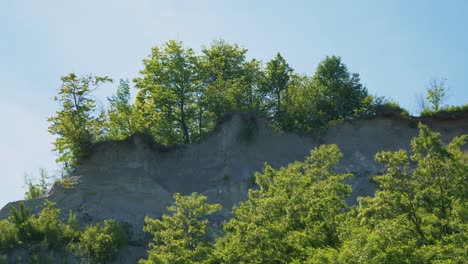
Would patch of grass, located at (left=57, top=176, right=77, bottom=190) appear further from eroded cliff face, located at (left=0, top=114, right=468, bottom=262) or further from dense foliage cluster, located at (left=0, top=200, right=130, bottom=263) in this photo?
dense foliage cluster, located at (left=0, top=200, right=130, bottom=263)

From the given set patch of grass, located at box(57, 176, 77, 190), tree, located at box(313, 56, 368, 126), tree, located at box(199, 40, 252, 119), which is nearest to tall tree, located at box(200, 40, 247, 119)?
tree, located at box(199, 40, 252, 119)

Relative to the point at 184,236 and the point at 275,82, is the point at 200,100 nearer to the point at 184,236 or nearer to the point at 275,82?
the point at 275,82

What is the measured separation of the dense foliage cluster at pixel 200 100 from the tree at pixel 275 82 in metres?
0.07

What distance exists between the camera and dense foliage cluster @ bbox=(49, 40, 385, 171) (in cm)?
4466

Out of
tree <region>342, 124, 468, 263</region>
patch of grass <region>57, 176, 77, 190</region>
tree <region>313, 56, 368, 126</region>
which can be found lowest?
tree <region>342, 124, 468, 263</region>

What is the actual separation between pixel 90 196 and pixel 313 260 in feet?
65.6

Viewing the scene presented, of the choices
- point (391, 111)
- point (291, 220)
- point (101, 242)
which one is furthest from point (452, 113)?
point (101, 242)

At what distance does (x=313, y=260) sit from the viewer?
74.6 feet

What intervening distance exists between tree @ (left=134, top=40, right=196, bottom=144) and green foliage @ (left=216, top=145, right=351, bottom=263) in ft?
62.0

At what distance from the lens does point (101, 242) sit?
3534 cm

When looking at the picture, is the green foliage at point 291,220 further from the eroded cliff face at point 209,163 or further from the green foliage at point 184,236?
the eroded cliff face at point 209,163

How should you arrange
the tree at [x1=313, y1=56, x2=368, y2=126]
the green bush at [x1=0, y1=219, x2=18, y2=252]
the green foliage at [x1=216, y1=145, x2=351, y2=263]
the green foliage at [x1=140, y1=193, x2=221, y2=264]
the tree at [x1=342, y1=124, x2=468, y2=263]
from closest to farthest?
the tree at [x1=342, y1=124, x2=468, y2=263], the green foliage at [x1=216, y1=145, x2=351, y2=263], the green foliage at [x1=140, y1=193, x2=221, y2=264], the green bush at [x1=0, y1=219, x2=18, y2=252], the tree at [x1=313, y1=56, x2=368, y2=126]

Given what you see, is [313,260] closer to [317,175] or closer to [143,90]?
[317,175]

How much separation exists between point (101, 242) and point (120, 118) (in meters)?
14.9
